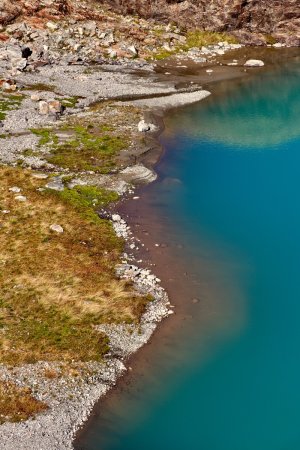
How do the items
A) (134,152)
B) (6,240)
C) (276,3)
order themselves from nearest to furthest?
(6,240) < (134,152) < (276,3)

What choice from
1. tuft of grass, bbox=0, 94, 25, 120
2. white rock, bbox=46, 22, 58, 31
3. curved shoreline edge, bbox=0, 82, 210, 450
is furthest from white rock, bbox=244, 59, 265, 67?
curved shoreline edge, bbox=0, 82, 210, 450

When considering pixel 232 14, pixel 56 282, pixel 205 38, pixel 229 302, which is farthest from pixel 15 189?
pixel 232 14

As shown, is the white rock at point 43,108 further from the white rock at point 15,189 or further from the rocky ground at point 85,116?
the white rock at point 15,189

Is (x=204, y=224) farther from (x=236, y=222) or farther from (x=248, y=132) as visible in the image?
(x=248, y=132)

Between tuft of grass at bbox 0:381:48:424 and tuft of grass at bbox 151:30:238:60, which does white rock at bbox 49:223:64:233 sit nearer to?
tuft of grass at bbox 0:381:48:424

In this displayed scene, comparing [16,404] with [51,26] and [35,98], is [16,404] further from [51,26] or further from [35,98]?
[51,26]

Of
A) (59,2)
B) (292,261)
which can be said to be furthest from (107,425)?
(59,2)

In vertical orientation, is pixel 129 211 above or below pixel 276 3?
below
